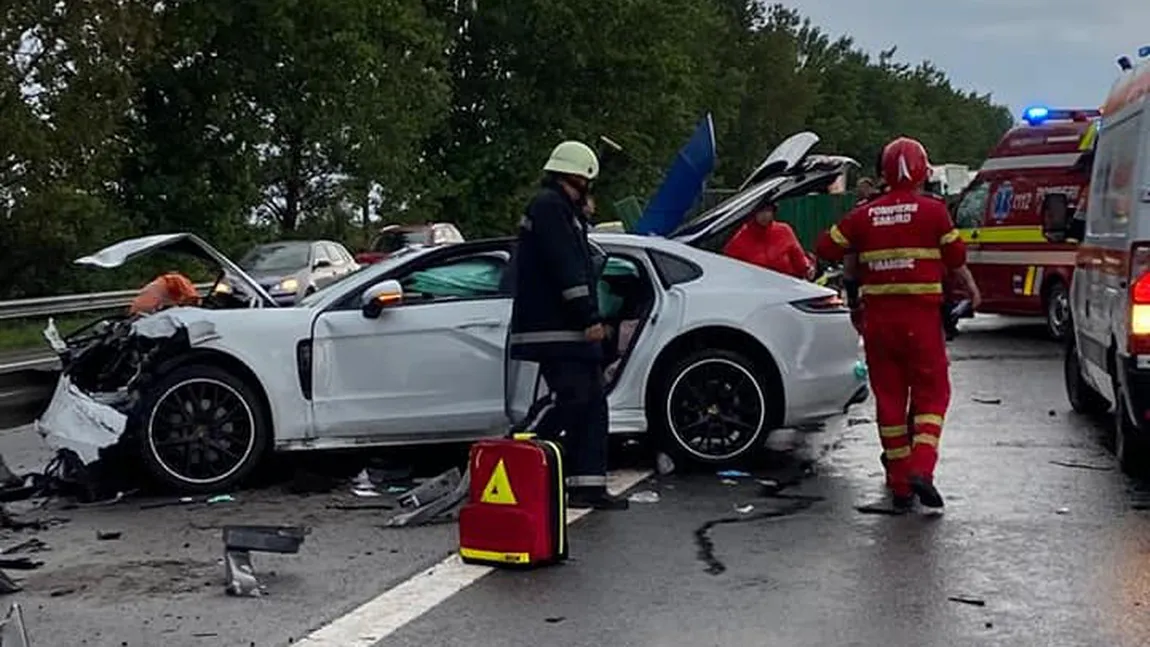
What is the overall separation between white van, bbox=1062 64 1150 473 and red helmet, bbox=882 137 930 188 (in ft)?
3.50

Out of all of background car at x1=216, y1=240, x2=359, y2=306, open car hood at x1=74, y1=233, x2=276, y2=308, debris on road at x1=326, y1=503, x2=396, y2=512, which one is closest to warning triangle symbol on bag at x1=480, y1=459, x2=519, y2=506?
debris on road at x1=326, y1=503, x2=396, y2=512

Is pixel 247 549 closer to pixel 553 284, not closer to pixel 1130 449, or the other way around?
pixel 553 284

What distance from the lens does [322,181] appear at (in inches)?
1446

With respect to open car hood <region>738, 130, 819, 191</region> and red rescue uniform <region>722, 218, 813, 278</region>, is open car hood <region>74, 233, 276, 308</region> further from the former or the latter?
red rescue uniform <region>722, 218, 813, 278</region>

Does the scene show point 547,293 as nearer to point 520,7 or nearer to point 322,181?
point 322,181

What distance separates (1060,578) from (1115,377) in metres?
2.37

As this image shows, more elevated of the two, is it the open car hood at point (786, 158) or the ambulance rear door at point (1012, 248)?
the open car hood at point (786, 158)

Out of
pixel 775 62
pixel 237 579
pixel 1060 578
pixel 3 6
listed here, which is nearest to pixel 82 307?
pixel 3 6

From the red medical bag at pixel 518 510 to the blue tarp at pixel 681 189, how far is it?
4819mm

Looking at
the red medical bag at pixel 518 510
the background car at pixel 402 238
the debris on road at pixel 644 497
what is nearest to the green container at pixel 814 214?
the background car at pixel 402 238

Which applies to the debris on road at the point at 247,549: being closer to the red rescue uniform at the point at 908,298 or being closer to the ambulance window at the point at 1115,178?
the red rescue uniform at the point at 908,298

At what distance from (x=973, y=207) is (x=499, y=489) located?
1348 cm

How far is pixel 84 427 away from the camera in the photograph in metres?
8.61

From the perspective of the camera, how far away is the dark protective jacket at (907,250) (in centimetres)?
788
